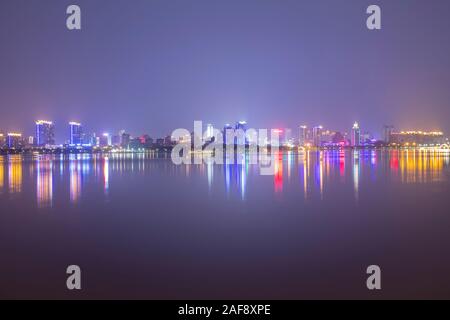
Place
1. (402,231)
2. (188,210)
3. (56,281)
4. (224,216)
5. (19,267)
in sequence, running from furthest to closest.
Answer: (188,210) → (224,216) → (402,231) → (19,267) → (56,281)

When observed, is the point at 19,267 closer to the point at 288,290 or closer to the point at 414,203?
the point at 288,290

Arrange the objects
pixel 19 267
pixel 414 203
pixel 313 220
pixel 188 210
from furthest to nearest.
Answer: pixel 414 203, pixel 188 210, pixel 313 220, pixel 19 267

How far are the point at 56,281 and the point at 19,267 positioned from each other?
133 cm

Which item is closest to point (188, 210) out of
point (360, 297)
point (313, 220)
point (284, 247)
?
point (313, 220)

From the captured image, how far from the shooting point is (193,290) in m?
7.35

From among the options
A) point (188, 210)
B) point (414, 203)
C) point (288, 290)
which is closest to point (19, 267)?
point (288, 290)

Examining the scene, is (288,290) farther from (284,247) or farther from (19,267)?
(19,267)

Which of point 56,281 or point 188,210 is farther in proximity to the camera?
point 188,210

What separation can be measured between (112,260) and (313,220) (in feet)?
21.3

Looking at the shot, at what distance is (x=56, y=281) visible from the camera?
7.84 meters

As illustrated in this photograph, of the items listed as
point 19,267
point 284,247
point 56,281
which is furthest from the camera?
point 284,247
